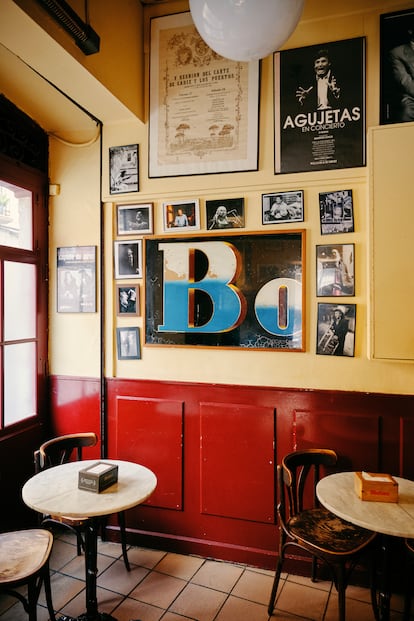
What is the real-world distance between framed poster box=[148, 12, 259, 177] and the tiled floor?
2.80m

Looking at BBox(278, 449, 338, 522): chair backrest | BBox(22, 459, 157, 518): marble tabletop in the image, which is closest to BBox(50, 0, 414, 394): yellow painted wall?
BBox(278, 449, 338, 522): chair backrest

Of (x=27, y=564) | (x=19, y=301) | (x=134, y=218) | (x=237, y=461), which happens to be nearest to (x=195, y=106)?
(x=134, y=218)

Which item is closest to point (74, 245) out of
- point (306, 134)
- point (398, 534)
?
point (306, 134)

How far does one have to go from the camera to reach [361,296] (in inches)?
112

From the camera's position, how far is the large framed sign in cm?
295

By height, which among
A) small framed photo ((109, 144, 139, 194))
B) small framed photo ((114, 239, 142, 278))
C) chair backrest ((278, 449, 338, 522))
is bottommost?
chair backrest ((278, 449, 338, 522))

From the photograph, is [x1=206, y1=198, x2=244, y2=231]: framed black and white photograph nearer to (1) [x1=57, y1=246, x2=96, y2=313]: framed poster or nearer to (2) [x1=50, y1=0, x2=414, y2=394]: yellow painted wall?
(2) [x1=50, y1=0, x2=414, y2=394]: yellow painted wall

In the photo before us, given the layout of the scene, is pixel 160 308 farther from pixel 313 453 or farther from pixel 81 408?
pixel 313 453

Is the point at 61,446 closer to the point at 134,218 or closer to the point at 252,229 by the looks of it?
the point at 134,218

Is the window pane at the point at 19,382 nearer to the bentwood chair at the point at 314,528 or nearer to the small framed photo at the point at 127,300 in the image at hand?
the small framed photo at the point at 127,300

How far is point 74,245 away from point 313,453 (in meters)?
2.37

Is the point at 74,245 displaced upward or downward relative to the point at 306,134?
downward

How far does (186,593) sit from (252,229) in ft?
7.97

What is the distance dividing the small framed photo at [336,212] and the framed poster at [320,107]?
0.63ft
